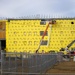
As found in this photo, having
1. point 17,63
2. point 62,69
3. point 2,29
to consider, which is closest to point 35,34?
point 2,29

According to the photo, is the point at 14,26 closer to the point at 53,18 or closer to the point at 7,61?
the point at 53,18

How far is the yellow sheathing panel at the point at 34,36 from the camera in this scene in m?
95.7

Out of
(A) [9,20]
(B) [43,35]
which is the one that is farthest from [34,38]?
(A) [9,20]

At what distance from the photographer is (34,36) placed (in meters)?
96.8

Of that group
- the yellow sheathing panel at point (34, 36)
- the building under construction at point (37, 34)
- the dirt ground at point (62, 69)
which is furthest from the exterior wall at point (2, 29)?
the dirt ground at point (62, 69)

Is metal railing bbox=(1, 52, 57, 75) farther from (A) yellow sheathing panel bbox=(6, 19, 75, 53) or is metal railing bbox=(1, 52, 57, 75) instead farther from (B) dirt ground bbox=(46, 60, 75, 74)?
(A) yellow sheathing panel bbox=(6, 19, 75, 53)

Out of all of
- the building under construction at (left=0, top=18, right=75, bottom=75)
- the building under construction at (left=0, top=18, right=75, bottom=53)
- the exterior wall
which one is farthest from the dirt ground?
the exterior wall

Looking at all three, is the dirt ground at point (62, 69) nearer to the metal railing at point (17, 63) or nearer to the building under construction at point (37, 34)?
the metal railing at point (17, 63)

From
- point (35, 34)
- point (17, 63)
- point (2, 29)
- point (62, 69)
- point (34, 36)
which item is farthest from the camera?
point (2, 29)

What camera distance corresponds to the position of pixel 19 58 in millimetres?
22188

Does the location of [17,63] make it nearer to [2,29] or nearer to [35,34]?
[35,34]

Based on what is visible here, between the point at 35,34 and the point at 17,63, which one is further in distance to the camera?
the point at 35,34

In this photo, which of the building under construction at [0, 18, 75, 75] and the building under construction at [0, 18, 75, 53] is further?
the building under construction at [0, 18, 75, 53]

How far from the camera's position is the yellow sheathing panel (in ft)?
314
